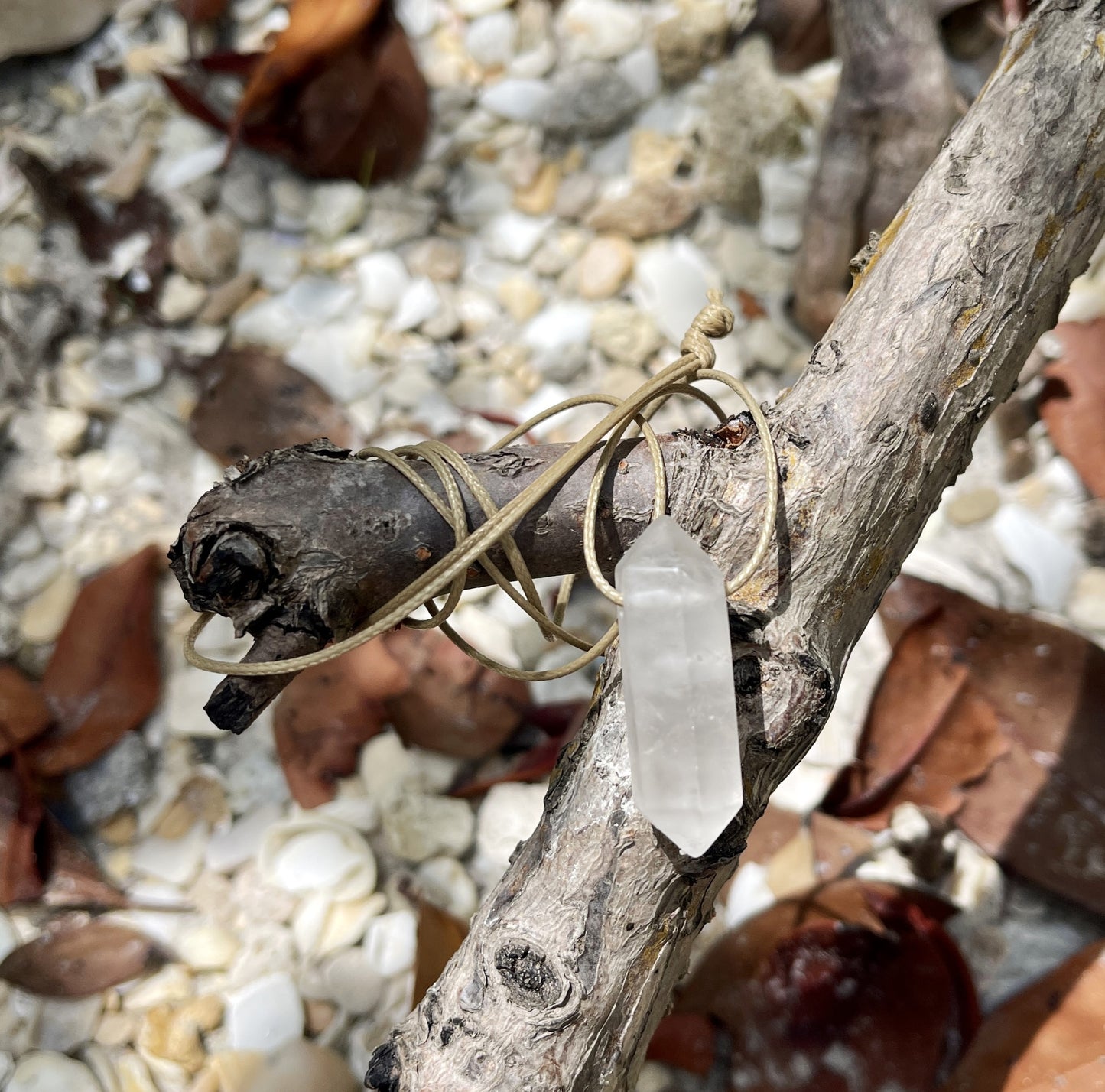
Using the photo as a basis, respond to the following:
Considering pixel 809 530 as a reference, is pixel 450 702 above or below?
below

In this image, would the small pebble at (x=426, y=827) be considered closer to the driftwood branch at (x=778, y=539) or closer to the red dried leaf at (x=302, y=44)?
A: the driftwood branch at (x=778, y=539)

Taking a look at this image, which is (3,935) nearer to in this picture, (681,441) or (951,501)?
(681,441)

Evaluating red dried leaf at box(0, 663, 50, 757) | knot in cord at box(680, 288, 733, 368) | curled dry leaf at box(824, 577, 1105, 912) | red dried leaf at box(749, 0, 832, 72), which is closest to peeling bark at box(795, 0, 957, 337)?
red dried leaf at box(749, 0, 832, 72)

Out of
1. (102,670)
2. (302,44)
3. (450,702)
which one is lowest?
(450,702)

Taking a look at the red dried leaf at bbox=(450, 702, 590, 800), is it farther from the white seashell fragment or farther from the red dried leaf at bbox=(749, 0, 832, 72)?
the red dried leaf at bbox=(749, 0, 832, 72)

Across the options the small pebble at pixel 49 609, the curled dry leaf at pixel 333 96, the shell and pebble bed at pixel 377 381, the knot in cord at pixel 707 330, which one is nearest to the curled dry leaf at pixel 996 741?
the shell and pebble bed at pixel 377 381

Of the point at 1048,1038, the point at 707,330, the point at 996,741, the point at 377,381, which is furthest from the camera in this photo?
the point at 377,381

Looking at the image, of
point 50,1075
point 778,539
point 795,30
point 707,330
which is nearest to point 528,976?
point 778,539

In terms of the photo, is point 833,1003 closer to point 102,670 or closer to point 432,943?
point 432,943
